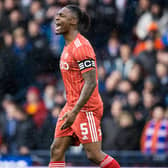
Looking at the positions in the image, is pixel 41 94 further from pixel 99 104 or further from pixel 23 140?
pixel 99 104

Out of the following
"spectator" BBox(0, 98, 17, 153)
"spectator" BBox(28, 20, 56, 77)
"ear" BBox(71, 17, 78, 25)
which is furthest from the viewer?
"spectator" BBox(28, 20, 56, 77)

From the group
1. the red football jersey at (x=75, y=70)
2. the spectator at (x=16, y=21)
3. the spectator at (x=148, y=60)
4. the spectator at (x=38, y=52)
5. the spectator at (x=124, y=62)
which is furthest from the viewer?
the spectator at (x=16, y=21)

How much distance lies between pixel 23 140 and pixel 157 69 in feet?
9.15

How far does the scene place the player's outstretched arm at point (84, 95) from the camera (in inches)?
267

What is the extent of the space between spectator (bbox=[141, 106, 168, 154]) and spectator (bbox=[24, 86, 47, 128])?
2.57 meters

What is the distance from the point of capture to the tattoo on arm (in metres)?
6.79

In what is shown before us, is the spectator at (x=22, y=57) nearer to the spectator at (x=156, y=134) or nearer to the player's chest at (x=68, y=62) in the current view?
the spectator at (x=156, y=134)

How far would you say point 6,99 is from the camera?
13.4 m

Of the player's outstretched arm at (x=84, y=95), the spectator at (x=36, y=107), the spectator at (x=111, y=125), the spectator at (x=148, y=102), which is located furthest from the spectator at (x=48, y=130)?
the player's outstretched arm at (x=84, y=95)

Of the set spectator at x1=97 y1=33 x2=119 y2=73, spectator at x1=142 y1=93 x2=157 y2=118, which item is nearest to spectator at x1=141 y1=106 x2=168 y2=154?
spectator at x1=142 y1=93 x2=157 y2=118

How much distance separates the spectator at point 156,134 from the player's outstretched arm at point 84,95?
375cm

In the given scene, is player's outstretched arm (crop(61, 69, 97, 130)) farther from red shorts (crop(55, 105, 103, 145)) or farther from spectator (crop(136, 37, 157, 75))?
spectator (crop(136, 37, 157, 75))

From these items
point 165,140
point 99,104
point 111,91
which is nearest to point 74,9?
point 99,104

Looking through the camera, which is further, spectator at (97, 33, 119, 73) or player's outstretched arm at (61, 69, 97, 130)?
→ spectator at (97, 33, 119, 73)
